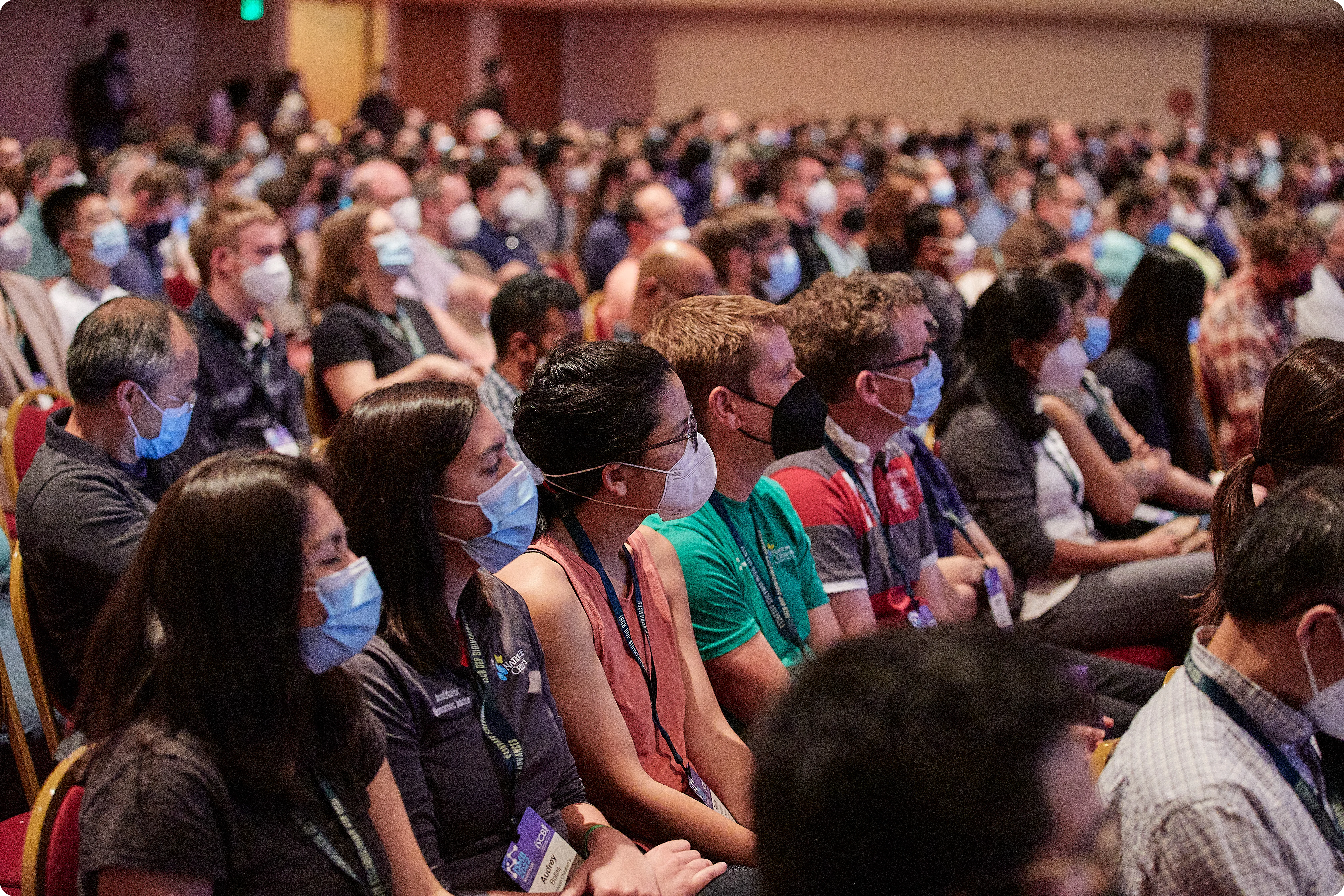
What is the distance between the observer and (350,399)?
4125 mm

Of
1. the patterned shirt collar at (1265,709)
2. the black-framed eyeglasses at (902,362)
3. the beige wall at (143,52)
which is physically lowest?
the patterned shirt collar at (1265,709)

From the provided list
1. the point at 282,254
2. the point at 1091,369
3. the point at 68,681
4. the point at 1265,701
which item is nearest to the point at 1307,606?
the point at 1265,701

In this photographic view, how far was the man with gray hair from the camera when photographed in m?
2.38

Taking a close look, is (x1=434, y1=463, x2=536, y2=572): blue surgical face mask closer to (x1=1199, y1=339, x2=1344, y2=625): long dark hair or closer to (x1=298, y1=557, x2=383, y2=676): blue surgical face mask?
(x1=298, y1=557, x2=383, y2=676): blue surgical face mask

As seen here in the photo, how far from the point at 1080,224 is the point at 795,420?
5.87m

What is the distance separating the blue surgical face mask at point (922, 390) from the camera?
291 centimetres

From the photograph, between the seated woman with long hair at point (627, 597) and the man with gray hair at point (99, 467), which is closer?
the seated woman with long hair at point (627, 597)

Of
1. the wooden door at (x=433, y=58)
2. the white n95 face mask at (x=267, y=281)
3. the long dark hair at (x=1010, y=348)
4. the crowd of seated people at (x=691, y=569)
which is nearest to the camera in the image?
the crowd of seated people at (x=691, y=569)

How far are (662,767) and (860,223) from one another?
6144mm

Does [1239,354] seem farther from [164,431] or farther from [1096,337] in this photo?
[164,431]

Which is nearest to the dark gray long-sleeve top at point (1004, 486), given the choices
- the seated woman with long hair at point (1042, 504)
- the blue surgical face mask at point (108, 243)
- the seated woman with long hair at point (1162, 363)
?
the seated woman with long hair at point (1042, 504)

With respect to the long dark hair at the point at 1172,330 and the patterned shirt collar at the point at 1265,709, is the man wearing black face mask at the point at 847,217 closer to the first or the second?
the long dark hair at the point at 1172,330

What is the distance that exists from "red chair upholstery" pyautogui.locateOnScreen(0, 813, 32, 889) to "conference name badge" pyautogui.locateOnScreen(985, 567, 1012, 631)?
86.9 inches

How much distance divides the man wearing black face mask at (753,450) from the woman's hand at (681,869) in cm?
48
